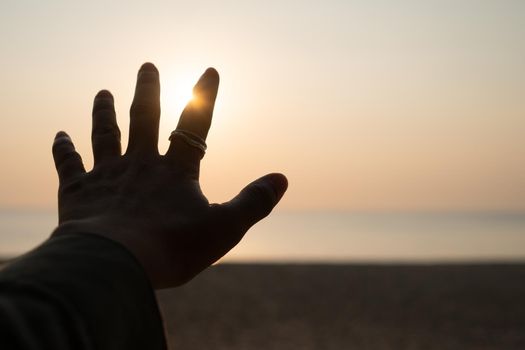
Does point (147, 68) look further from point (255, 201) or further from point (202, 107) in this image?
point (255, 201)

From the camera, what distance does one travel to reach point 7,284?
0.84 meters

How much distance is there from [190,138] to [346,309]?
37.5 ft

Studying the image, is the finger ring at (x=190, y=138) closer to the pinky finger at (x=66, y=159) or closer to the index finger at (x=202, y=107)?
the index finger at (x=202, y=107)

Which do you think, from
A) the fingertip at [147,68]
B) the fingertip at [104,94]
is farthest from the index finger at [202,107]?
the fingertip at [104,94]

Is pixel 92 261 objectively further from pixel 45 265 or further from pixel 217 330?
pixel 217 330

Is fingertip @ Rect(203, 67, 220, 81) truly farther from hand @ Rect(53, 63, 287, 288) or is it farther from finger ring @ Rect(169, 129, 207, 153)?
finger ring @ Rect(169, 129, 207, 153)

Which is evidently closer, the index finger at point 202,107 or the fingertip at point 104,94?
the index finger at point 202,107

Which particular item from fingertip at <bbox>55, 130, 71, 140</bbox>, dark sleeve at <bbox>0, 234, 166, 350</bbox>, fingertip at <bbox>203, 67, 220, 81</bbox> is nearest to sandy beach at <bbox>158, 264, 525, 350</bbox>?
fingertip at <bbox>55, 130, 71, 140</bbox>

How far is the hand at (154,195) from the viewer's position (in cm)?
118

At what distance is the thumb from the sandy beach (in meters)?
7.60

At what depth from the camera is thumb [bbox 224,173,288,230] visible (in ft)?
4.63

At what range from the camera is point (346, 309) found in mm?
12469

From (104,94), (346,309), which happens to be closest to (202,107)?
(104,94)

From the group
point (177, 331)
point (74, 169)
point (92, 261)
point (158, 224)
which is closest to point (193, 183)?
point (158, 224)
